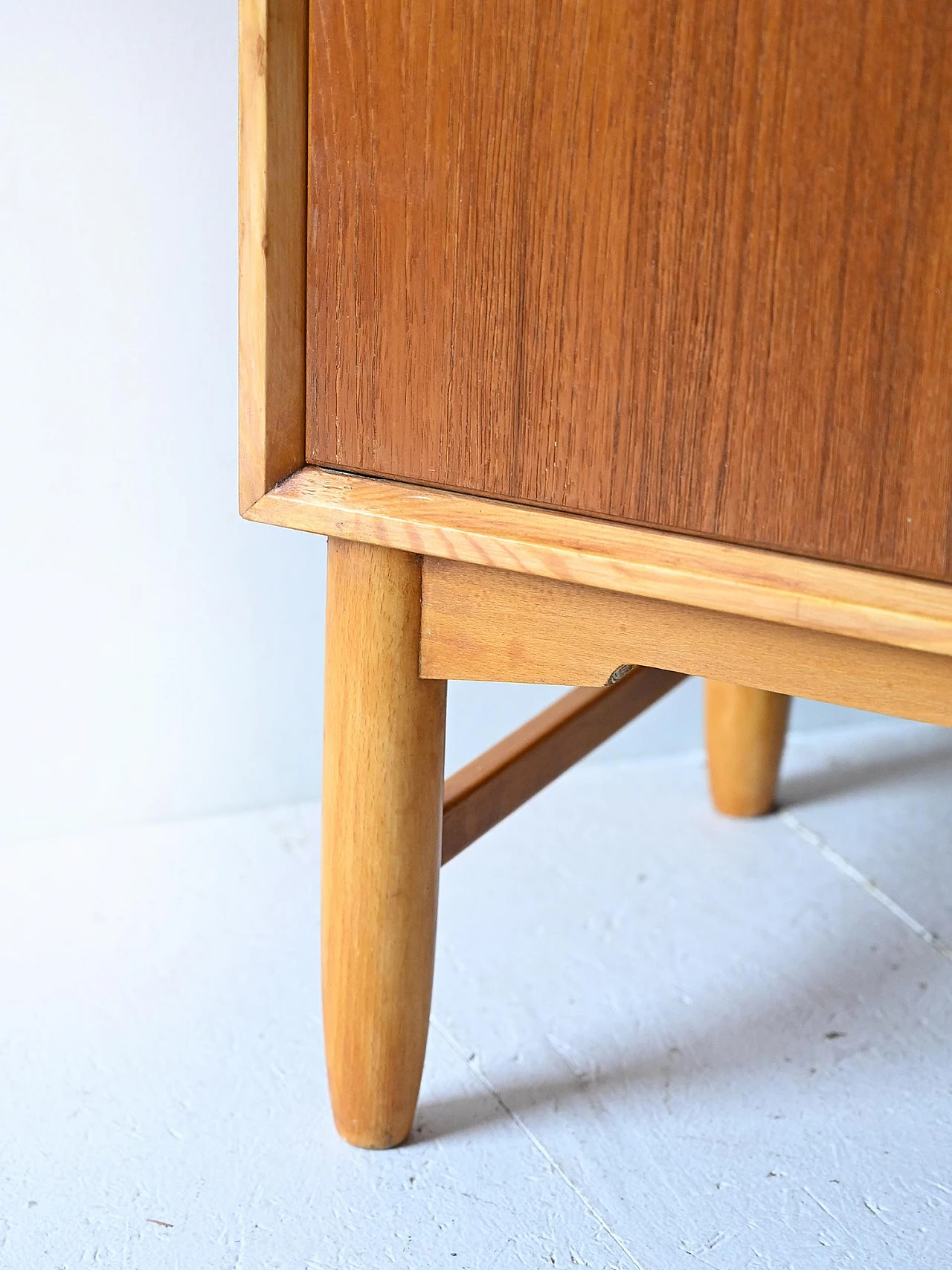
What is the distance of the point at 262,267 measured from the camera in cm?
56

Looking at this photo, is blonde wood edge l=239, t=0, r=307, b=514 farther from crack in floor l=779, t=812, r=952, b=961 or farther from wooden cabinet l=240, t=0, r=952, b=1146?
crack in floor l=779, t=812, r=952, b=961

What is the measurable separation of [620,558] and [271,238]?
0.20 m

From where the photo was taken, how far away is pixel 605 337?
510 mm

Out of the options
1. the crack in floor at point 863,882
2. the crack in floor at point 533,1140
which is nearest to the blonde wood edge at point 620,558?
the crack in floor at point 533,1140

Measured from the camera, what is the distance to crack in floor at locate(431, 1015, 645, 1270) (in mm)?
657

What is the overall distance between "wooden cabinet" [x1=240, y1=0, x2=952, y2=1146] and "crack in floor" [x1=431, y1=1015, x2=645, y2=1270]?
248mm

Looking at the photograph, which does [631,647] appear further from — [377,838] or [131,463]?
[131,463]

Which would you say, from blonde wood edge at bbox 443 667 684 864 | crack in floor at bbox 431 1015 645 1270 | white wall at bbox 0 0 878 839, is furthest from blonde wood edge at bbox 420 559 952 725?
white wall at bbox 0 0 878 839

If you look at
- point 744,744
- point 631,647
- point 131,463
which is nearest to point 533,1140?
point 631,647

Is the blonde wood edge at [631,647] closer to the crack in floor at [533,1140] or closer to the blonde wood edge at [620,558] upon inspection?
the blonde wood edge at [620,558]

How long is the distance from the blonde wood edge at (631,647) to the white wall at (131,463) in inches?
17.2

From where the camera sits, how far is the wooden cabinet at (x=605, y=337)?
1.50ft

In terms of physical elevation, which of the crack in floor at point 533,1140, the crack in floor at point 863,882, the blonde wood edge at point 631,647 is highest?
the blonde wood edge at point 631,647

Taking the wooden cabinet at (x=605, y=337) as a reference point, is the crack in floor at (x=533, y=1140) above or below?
below
